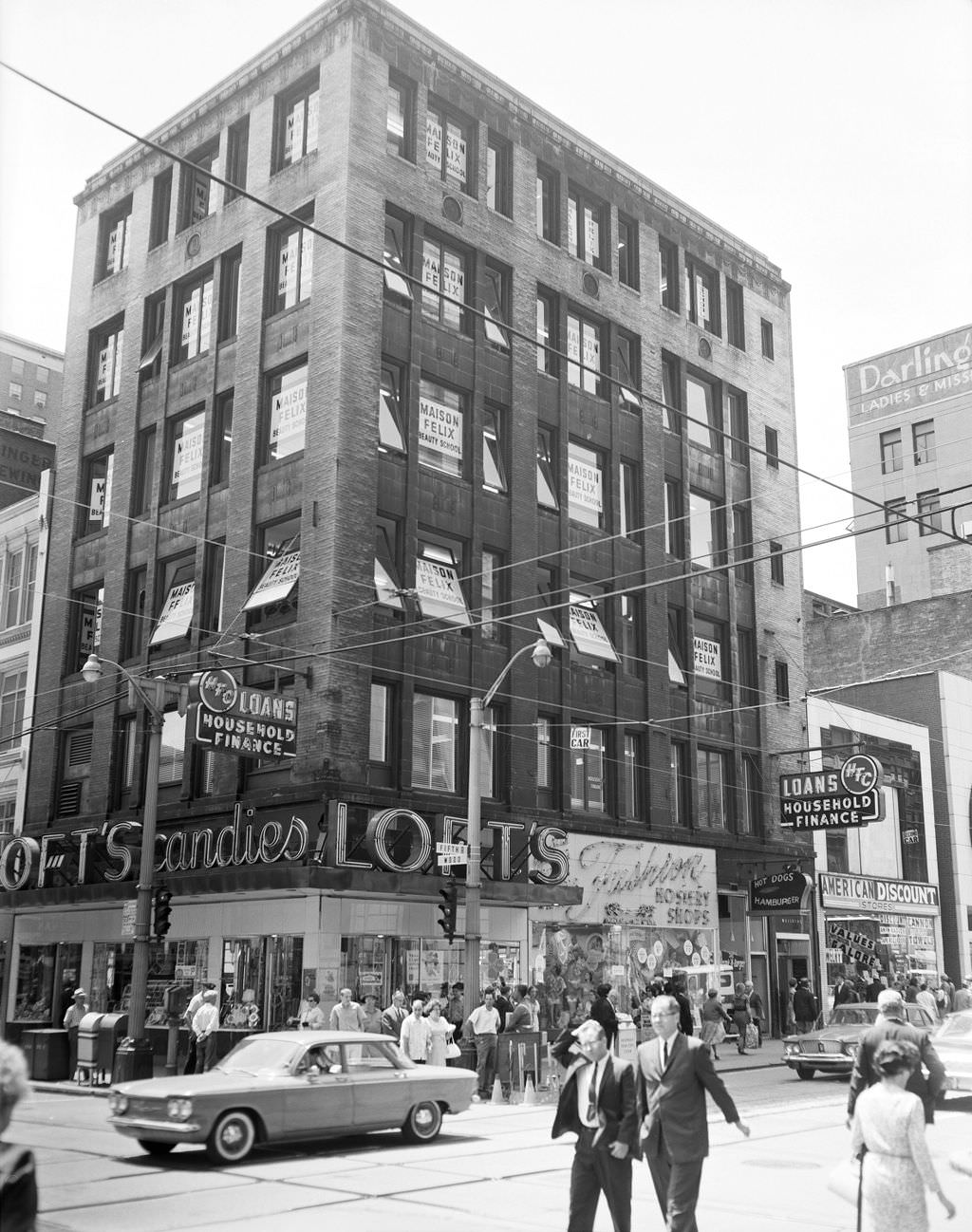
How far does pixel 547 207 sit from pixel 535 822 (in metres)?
18.1

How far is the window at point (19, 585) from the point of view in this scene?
131 ft

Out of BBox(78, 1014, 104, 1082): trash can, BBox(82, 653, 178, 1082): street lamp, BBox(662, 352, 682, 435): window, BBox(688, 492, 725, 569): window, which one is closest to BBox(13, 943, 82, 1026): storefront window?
BBox(78, 1014, 104, 1082): trash can

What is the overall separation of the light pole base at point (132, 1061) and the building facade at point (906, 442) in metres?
54.0

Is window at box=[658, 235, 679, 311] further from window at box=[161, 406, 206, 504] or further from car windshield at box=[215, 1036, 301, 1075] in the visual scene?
car windshield at box=[215, 1036, 301, 1075]

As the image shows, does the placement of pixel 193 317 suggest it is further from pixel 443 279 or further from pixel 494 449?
pixel 494 449

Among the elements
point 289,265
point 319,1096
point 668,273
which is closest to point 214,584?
point 289,265

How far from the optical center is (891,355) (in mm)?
76750

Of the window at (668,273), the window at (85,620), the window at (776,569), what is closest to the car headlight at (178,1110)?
the window at (85,620)

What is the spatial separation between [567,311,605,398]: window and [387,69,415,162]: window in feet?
22.4

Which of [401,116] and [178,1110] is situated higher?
[401,116]

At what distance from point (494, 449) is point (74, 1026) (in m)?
17.6

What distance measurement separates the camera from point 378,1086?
16.7 metres

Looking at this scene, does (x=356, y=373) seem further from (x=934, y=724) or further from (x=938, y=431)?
(x=938, y=431)

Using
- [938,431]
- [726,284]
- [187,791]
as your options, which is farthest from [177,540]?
[938,431]
